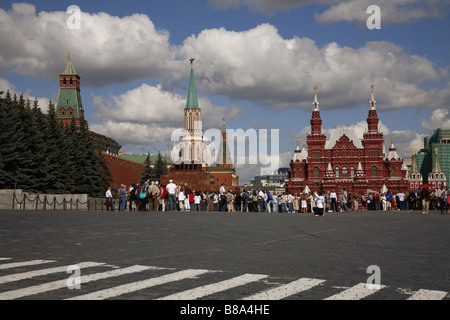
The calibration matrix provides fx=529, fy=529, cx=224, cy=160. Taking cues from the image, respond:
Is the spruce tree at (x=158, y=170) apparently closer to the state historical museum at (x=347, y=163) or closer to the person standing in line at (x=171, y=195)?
the state historical museum at (x=347, y=163)

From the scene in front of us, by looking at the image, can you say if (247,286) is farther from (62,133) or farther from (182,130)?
(182,130)

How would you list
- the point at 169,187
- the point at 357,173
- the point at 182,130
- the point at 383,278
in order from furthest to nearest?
1. the point at 182,130
2. the point at 357,173
3. the point at 169,187
4. the point at 383,278

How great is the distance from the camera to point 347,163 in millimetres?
102500

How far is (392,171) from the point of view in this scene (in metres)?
100

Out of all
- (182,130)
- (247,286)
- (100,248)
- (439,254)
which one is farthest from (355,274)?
(182,130)

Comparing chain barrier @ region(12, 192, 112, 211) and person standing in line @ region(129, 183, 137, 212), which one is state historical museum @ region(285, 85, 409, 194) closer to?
chain barrier @ region(12, 192, 112, 211)

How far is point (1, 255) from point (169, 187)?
2046 centimetres
